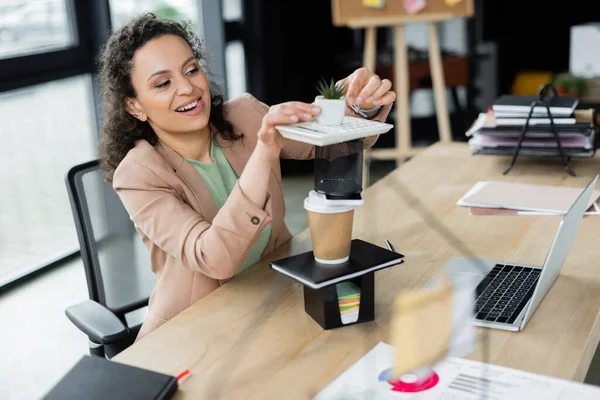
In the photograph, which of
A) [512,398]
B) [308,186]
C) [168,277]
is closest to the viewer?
[512,398]

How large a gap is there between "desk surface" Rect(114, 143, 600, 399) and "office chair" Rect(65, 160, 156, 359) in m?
0.31

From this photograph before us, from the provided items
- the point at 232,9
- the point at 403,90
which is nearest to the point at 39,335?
the point at 403,90

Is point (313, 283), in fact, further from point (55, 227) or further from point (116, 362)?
→ point (55, 227)

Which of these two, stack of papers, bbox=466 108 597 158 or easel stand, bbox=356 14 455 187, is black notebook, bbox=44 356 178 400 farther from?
easel stand, bbox=356 14 455 187

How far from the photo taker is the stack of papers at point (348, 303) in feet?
4.23

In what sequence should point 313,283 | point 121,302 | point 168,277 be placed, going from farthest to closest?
point 121,302 < point 168,277 < point 313,283

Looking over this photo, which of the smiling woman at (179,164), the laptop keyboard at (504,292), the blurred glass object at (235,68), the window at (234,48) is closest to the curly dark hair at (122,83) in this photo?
the smiling woman at (179,164)

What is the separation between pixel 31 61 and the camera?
128 inches

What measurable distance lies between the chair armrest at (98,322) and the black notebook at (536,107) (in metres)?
1.37

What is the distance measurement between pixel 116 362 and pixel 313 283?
1.11 feet

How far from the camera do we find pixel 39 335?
9.55 ft

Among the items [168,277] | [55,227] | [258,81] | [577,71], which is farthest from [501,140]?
[577,71]

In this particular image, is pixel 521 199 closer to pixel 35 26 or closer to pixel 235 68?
pixel 35 26

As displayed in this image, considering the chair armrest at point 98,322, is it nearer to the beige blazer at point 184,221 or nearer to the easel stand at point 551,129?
the beige blazer at point 184,221
